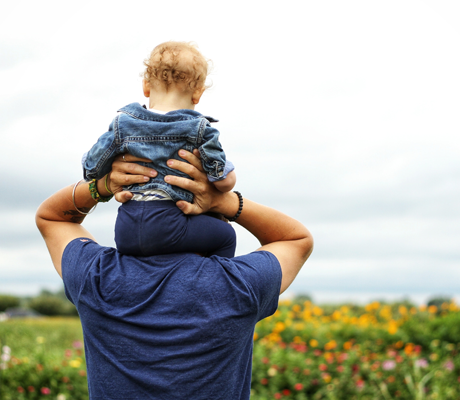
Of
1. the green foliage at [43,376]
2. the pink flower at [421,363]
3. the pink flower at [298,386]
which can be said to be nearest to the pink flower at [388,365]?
the pink flower at [421,363]

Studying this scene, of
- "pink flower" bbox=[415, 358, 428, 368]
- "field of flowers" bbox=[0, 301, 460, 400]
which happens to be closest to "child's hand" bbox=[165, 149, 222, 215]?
"field of flowers" bbox=[0, 301, 460, 400]

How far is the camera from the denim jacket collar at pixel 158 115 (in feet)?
6.12

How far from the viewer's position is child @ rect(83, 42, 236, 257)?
1.74 meters

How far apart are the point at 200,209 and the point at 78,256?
0.53 m

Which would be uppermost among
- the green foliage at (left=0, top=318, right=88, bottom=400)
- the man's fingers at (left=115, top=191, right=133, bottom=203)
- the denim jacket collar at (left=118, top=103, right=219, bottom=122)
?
the denim jacket collar at (left=118, top=103, right=219, bottom=122)

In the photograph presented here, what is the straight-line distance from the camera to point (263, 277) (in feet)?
5.76

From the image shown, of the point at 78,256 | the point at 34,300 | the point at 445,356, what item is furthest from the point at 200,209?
the point at 34,300

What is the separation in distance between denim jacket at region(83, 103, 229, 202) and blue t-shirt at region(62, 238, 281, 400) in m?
0.32

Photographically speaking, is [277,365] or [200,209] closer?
[200,209]

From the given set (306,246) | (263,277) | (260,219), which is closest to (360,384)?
(306,246)

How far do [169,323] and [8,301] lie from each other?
1482cm

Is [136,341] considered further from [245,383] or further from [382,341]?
[382,341]

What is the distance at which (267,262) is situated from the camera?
182cm

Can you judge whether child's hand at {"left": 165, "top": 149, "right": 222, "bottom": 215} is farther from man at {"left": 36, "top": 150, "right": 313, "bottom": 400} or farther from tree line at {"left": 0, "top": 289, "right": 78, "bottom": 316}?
tree line at {"left": 0, "top": 289, "right": 78, "bottom": 316}
